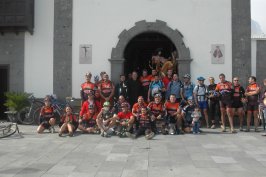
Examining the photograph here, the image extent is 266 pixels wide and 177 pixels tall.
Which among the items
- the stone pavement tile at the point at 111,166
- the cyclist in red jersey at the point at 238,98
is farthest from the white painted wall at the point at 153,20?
the stone pavement tile at the point at 111,166

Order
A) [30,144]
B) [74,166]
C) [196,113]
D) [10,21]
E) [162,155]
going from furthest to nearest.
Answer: [10,21], [196,113], [30,144], [162,155], [74,166]

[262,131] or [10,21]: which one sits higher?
[10,21]

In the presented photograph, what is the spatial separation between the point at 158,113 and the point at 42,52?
4.75 m

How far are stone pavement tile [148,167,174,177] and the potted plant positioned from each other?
23.4 feet

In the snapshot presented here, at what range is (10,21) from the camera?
41.5 ft

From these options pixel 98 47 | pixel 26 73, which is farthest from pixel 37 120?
pixel 98 47

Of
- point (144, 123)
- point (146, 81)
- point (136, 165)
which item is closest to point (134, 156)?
point (136, 165)

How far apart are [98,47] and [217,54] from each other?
150 inches

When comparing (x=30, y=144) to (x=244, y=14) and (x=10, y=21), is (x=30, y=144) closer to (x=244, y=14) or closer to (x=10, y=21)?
(x=10, y=21)

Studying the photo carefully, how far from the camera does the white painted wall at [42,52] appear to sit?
13141mm

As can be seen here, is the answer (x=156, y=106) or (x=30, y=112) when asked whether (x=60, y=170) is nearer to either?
(x=156, y=106)

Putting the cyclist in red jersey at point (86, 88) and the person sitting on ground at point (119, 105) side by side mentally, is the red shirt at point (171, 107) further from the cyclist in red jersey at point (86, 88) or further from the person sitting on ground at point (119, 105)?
the cyclist in red jersey at point (86, 88)

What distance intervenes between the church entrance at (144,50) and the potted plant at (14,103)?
3.82 meters

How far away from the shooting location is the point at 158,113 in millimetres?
10812
